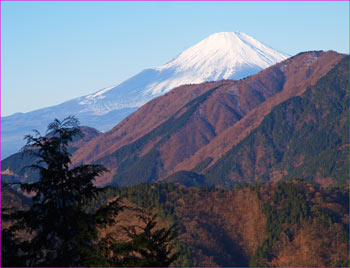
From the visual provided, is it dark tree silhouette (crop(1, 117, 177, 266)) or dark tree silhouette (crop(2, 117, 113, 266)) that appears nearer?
dark tree silhouette (crop(1, 117, 177, 266))

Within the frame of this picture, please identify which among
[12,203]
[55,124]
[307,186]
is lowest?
[307,186]

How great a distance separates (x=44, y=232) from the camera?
926 inches

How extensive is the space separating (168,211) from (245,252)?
15301 millimetres

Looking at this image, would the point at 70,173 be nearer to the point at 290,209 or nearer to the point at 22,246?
the point at 22,246

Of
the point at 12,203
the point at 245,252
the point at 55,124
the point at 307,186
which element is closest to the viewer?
the point at 55,124

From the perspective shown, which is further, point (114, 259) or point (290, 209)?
point (290, 209)

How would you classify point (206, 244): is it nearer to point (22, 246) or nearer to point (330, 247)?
point (330, 247)

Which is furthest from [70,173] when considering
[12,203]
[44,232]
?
[12,203]

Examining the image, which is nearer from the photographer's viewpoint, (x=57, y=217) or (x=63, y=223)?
(x=63, y=223)

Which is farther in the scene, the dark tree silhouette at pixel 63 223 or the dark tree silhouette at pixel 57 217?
the dark tree silhouette at pixel 57 217

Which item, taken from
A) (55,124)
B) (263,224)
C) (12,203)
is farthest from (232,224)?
(55,124)

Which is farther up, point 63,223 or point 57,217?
point 57,217

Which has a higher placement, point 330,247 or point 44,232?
point 44,232

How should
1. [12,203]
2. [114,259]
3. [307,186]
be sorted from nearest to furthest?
[114,259], [12,203], [307,186]
